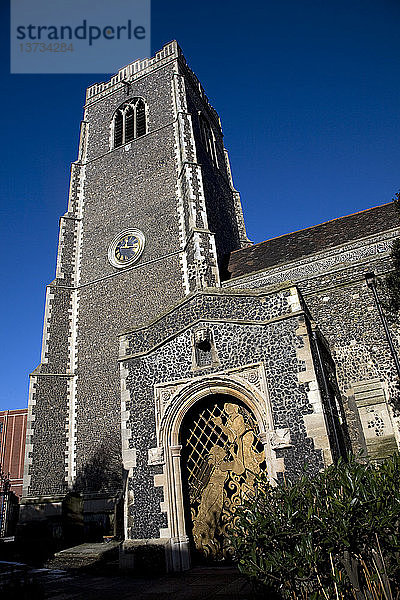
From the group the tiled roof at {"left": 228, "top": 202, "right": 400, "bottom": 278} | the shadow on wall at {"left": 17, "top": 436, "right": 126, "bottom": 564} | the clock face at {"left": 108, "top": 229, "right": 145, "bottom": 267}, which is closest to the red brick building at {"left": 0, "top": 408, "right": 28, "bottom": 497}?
the shadow on wall at {"left": 17, "top": 436, "right": 126, "bottom": 564}

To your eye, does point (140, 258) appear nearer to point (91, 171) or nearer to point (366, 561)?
point (91, 171)

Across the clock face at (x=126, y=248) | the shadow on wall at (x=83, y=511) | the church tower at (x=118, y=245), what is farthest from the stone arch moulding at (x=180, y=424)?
the clock face at (x=126, y=248)

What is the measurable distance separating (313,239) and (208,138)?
36.7ft

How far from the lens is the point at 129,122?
23.0m

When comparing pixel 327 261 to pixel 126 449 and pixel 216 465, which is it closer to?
pixel 216 465

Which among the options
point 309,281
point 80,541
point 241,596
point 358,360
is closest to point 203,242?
point 309,281

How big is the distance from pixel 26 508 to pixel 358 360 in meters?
12.2

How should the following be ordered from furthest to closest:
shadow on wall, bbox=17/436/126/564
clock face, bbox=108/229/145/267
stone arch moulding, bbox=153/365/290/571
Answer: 1. clock face, bbox=108/229/145/267
2. shadow on wall, bbox=17/436/126/564
3. stone arch moulding, bbox=153/365/290/571

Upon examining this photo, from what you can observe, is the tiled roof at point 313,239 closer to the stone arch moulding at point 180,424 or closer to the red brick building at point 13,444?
the stone arch moulding at point 180,424

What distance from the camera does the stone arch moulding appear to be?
7980mm

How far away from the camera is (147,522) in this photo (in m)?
8.39

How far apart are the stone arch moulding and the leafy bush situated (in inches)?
122

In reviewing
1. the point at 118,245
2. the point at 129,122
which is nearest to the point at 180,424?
the point at 118,245

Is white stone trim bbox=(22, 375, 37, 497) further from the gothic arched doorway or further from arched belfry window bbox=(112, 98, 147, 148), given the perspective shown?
arched belfry window bbox=(112, 98, 147, 148)
